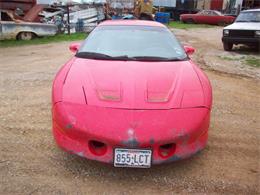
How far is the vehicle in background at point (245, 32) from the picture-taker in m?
11.1

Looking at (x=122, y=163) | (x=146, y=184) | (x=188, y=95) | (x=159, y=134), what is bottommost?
(x=146, y=184)

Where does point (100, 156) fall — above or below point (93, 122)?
below

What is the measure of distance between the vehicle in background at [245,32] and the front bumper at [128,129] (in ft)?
29.1

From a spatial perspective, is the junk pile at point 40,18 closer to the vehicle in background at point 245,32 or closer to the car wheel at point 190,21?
the vehicle in background at point 245,32

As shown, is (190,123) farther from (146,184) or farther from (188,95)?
(146,184)

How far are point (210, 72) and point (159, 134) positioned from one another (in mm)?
5293

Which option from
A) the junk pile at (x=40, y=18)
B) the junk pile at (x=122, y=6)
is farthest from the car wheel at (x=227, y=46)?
the junk pile at (x=122, y=6)

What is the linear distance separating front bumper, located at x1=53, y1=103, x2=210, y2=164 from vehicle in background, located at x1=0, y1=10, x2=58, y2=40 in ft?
33.5

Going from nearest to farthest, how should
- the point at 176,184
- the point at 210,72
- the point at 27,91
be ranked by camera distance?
1. the point at 176,184
2. the point at 27,91
3. the point at 210,72

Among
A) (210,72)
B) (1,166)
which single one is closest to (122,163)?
(1,166)

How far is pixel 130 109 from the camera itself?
3121 millimetres

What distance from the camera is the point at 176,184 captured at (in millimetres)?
3113

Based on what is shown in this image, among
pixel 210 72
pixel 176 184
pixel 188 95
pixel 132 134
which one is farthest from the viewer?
pixel 210 72

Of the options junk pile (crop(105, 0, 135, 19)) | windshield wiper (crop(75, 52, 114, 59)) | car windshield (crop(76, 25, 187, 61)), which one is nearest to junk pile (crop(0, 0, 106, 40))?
junk pile (crop(105, 0, 135, 19))
